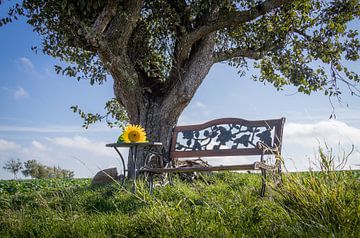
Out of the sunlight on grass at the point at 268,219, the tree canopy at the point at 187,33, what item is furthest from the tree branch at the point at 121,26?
the sunlight on grass at the point at 268,219

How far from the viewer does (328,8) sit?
11.3 metres

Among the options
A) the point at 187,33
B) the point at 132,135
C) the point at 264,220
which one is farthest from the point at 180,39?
the point at 264,220

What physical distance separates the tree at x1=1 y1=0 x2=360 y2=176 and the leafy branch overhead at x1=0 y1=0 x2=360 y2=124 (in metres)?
0.02

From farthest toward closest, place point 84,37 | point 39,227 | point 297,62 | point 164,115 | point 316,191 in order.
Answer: point 297,62 → point 164,115 → point 84,37 → point 39,227 → point 316,191

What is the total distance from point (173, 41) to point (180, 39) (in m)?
0.53

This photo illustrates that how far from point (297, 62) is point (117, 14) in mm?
5124

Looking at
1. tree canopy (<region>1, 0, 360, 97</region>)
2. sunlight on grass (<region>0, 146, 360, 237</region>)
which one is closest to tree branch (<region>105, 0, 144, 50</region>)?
tree canopy (<region>1, 0, 360, 97</region>)

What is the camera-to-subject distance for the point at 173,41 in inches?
420

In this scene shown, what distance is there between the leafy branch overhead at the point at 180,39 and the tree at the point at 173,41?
0.07ft

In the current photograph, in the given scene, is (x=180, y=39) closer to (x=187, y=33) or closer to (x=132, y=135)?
(x=187, y=33)

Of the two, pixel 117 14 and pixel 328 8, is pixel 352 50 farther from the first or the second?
pixel 117 14

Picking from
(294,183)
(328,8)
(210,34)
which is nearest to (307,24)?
(328,8)

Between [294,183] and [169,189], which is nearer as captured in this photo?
[294,183]

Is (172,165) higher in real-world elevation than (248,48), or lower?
lower
